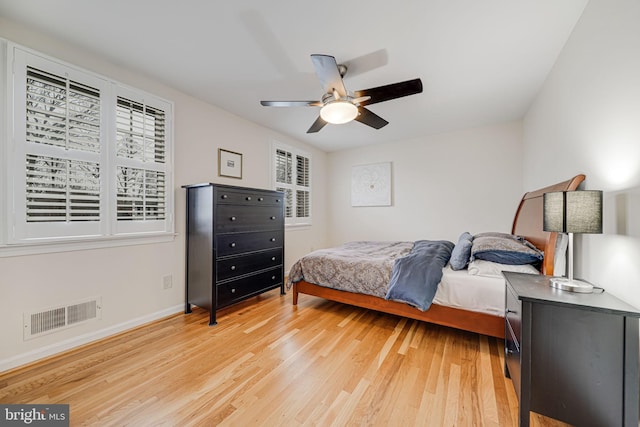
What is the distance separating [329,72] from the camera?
1857 mm

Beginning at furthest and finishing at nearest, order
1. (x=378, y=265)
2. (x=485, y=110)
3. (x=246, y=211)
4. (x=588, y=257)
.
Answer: (x=485, y=110), (x=246, y=211), (x=378, y=265), (x=588, y=257)

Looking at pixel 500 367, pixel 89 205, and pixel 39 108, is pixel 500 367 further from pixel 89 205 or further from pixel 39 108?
pixel 39 108

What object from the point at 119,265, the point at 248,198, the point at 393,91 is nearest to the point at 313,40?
the point at 393,91

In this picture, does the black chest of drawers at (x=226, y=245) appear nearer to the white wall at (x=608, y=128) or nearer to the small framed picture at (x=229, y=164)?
the small framed picture at (x=229, y=164)

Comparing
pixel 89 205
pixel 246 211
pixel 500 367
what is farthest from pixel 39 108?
pixel 500 367

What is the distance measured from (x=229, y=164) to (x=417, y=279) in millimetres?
2677

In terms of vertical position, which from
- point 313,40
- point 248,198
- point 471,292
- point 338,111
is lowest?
point 471,292

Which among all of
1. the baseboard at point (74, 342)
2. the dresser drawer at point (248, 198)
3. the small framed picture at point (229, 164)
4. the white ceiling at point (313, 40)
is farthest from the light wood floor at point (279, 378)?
the white ceiling at point (313, 40)

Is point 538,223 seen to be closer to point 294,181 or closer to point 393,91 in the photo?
point 393,91

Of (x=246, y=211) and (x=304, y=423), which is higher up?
(x=246, y=211)

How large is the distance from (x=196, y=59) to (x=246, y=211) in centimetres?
153

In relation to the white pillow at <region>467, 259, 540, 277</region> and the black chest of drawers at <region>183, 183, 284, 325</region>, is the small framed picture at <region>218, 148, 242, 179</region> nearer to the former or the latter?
the black chest of drawers at <region>183, 183, 284, 325</region>

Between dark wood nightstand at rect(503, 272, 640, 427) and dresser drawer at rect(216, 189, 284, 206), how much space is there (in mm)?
2507

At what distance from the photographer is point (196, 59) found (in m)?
2.19
